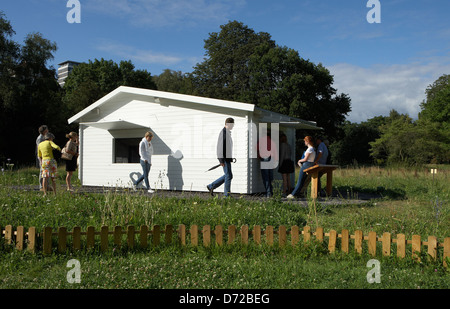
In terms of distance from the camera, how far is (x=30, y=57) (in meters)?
31.8

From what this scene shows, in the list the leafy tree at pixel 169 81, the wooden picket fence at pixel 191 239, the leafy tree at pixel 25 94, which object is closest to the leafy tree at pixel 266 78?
the leafy tree at pixel 169 81

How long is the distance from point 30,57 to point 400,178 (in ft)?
99.0

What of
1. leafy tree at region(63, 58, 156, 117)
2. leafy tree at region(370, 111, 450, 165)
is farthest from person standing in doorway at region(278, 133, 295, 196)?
leafy tree at region(63, 58, 156, 117)

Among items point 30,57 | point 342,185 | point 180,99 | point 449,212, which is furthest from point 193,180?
point 30,57

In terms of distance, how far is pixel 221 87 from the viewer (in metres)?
38.6

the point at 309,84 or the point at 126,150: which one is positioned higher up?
the point at 309,84

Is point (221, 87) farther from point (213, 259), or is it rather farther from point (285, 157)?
point (213, 259)

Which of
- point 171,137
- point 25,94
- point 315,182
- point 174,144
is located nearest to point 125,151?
point 171,137

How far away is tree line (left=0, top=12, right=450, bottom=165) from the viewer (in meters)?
30.2

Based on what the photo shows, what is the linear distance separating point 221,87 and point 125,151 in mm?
26107

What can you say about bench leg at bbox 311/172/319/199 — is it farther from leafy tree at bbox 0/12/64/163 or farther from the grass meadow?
leafy tree at bbox 0/12/64/163

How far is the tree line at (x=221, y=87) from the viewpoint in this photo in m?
30.2

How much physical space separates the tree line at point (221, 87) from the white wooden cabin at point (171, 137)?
1867 cm
